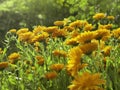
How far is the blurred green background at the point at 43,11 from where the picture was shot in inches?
308

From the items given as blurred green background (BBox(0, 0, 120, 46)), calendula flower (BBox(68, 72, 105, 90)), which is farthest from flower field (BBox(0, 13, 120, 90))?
blurred green background (BBox(0, 0, 120, 46))

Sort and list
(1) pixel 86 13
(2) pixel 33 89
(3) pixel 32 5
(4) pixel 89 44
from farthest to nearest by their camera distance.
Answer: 1. (3) pixel 32 5
2. (1) pixel 86 13
3. (2) pixel 33 89
4. (4) pixel 89 44

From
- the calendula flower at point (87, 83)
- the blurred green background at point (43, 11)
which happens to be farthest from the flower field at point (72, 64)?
the blurred green background at point (43, 11)

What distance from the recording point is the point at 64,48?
3.71 m

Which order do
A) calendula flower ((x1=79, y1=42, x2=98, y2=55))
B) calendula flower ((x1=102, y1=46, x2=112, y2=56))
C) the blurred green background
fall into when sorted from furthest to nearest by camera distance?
1. the blurred green background
2. calendula flower ((x1=102, y1=46, x2=112, y2=56))
3. calendula flower ((x1=79, y1=42, x2=98, y2=55))

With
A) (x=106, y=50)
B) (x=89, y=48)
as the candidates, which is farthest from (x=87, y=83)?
(x=106, y=50)

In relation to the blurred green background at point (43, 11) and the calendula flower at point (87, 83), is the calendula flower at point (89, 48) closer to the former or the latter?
the calendula flower at point (87, 83)

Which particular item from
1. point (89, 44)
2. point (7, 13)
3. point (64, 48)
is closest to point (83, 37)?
point (89, 44)

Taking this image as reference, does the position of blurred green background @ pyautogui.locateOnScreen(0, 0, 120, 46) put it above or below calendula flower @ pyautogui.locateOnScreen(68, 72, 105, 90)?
above

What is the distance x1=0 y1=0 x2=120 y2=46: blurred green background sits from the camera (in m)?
7.82

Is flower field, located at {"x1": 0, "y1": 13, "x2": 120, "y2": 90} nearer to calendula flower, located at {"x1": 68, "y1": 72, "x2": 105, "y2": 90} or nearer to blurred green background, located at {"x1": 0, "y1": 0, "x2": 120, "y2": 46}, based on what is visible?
calendula flower, located at {"x1": 68, "y1": 72, "x2": 105, "y2": 90}

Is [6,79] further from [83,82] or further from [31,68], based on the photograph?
[83,82]

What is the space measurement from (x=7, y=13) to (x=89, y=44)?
20.0ft

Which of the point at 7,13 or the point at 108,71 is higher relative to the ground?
the point at 7,13
